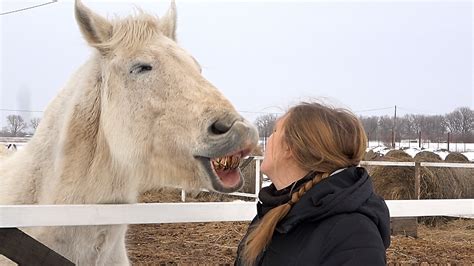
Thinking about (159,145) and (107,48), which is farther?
(107,48)

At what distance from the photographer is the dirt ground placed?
6.70 m

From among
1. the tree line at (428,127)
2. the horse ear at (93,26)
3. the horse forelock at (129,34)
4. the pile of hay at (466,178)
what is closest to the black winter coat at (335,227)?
the horse forelock at (129,34)

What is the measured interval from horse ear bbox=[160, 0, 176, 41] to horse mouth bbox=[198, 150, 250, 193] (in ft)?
3.28

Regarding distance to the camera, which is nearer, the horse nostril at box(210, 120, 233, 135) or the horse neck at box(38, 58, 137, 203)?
the horse nostril at box(210, 120, 233, 135)

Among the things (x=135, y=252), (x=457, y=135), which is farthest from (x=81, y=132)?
(x=457, y=135)

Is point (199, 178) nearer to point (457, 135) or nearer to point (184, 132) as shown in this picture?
point (184, 132)

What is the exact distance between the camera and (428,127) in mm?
38844

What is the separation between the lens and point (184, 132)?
2.44 meters

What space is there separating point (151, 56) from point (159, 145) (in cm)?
49

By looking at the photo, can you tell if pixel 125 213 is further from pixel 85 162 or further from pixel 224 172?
pixel 224 172

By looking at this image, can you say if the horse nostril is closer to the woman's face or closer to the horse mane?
the woman's face

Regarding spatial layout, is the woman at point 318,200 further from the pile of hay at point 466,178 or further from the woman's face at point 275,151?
the pile of hay at point 466,178

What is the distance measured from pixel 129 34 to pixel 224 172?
3.11 ft

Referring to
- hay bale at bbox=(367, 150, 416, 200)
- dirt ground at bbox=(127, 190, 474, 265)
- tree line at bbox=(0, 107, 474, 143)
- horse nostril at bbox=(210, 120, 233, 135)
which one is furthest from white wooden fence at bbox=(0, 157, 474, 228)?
tree line at bbox=(0, 107, 474, 143)
